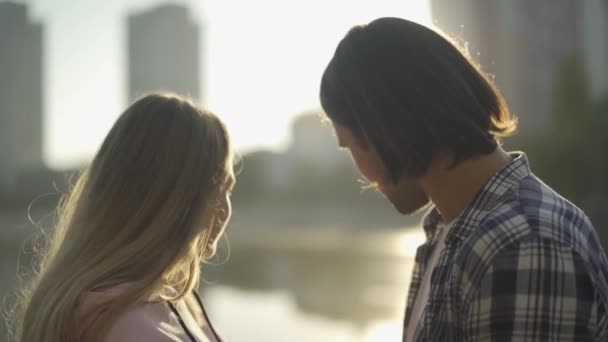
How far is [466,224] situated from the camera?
1.46 m

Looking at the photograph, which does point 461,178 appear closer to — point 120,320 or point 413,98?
point 413,98

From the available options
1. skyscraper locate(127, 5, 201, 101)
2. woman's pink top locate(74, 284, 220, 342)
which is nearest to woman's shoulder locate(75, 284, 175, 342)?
woman's pink top locate(74, 284, 220, 342)

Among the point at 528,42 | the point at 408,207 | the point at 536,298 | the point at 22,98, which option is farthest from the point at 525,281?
the point at 528,42

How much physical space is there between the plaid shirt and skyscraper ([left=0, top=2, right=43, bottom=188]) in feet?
129

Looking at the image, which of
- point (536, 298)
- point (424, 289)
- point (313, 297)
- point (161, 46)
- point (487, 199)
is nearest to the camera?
point (536, 298)

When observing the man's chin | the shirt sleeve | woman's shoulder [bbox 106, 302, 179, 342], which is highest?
the man's chin

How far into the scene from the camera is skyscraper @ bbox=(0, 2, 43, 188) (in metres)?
39.9

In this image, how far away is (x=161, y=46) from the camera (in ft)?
194

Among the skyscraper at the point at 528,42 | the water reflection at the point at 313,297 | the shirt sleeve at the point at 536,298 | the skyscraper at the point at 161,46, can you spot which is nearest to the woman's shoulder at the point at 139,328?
the shirt sleeve at the point at 536,298

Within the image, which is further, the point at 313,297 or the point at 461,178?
the point at 313,297

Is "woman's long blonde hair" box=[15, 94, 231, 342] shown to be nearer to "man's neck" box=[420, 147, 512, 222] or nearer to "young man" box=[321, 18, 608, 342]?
"young man" box=[321, 18, 608, 342]

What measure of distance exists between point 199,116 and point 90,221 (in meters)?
0.32

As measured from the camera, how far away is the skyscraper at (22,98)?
39.9 meters

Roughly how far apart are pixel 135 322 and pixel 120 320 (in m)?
0.03
